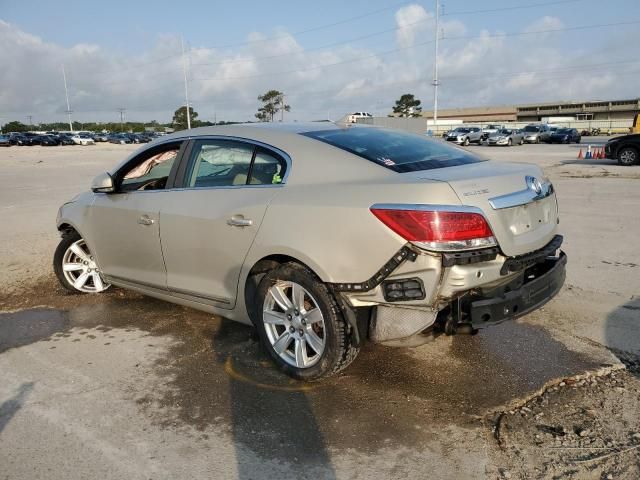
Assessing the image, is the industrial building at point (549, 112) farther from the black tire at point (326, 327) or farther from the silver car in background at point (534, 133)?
the black tire at point (326, 327)

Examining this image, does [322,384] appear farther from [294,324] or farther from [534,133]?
[534,133]

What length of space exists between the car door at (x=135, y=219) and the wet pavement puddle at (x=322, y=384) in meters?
0.48

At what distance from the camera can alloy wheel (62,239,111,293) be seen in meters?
5.50

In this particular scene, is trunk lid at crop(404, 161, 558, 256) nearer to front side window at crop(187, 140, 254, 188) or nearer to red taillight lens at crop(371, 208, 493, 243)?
red taillight lens at crop(371, 208, 493, 243)

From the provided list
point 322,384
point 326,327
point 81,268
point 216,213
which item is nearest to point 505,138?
point 81,268

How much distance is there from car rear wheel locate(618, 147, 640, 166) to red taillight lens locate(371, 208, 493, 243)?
19.7 meters

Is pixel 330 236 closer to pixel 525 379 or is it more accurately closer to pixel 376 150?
pixel 376 150

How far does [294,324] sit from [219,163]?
140 cm

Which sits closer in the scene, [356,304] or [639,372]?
[356,304]

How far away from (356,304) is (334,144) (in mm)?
1111

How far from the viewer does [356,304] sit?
327 centimetres

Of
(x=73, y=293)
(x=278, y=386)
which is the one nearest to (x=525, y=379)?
(x=278, y=386)

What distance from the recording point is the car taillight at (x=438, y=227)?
298cm

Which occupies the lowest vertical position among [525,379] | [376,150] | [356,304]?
[525,379]
